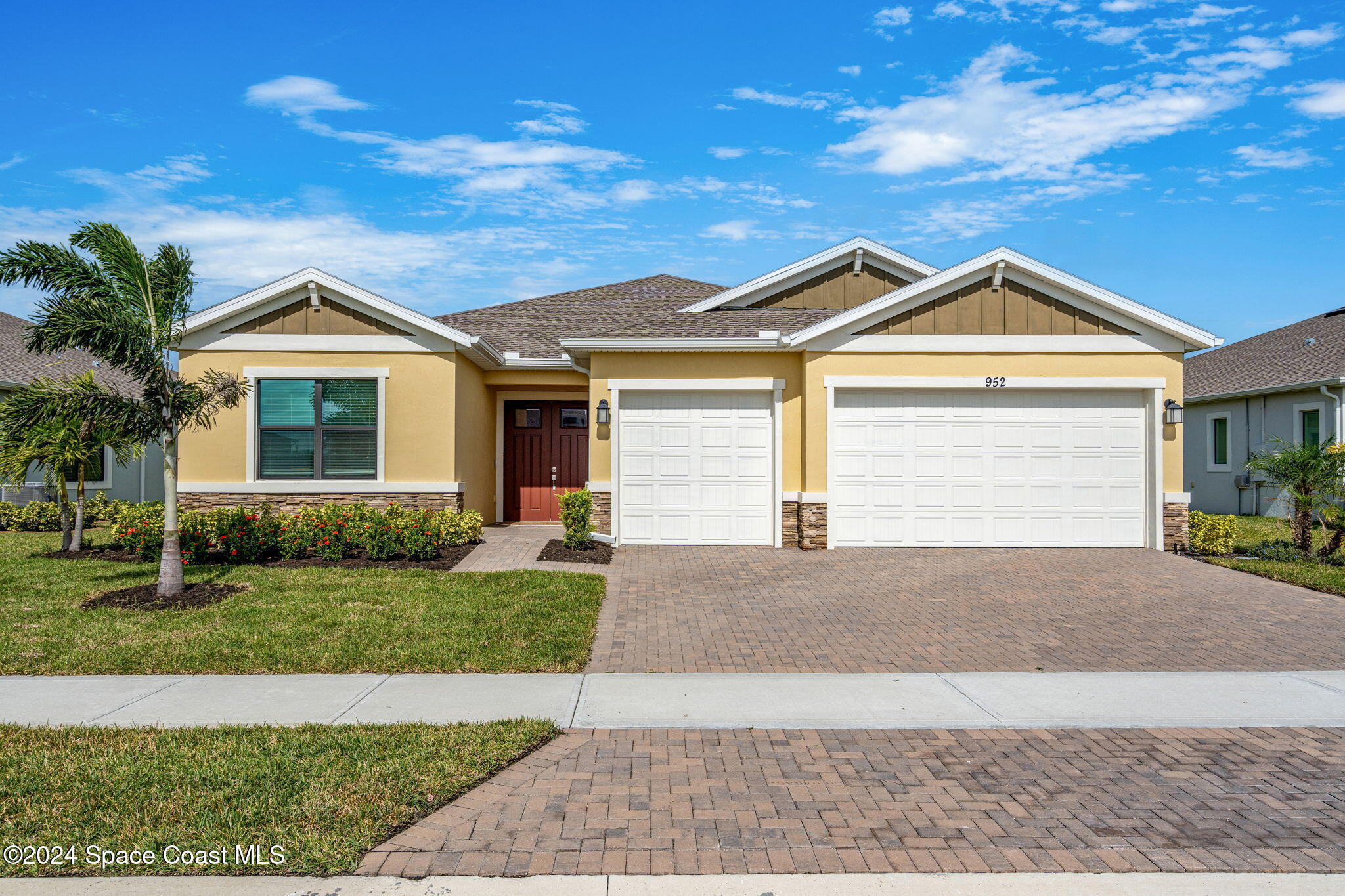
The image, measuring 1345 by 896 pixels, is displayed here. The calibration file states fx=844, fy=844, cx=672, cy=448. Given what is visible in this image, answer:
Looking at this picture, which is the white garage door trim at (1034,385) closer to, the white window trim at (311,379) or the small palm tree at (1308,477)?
the small palm tree at (1308,477)

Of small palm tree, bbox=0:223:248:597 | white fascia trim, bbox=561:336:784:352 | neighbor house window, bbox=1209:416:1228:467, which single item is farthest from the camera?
neighbor house window, bbox=1209:416:1228:467

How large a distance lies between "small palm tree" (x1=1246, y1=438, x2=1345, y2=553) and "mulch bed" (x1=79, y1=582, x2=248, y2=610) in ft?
48.4

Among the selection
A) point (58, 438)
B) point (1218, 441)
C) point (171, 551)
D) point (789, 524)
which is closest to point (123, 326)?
point (171, 551)

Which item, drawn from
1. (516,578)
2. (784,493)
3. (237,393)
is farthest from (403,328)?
(784,493)

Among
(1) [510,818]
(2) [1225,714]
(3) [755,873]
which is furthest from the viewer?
(2) [1225,714]

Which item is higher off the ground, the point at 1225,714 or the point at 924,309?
the point at 924,309

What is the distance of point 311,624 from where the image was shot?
8.42 m

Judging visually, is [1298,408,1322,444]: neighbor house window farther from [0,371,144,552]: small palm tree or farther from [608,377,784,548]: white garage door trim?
[0,371,144,552]: small palm tree

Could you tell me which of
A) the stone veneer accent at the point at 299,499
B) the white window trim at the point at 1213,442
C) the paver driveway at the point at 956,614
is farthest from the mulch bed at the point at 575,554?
the white window trim at the point at 1213,442

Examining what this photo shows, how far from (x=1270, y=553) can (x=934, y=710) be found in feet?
33.7

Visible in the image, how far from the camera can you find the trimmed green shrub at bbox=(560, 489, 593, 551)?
13.2m

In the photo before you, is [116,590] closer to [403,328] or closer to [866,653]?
[403,328]

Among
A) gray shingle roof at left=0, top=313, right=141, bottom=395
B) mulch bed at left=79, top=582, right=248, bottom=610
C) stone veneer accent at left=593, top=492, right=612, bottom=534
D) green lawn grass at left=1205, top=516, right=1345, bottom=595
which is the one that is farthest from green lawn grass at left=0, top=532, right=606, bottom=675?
gray shingle roof at left=0, top=313, right=141, bottom=395

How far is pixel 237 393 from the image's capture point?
10609 millimetres
